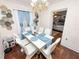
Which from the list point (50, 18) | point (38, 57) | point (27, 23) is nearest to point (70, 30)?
point (50, 18)

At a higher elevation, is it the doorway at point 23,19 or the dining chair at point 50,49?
the doorway at point 23,19

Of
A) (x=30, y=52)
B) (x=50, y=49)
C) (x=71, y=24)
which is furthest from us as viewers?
(x=71, y=24)

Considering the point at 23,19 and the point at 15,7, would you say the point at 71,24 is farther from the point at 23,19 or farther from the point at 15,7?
the point at 15,7

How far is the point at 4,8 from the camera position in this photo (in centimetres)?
273

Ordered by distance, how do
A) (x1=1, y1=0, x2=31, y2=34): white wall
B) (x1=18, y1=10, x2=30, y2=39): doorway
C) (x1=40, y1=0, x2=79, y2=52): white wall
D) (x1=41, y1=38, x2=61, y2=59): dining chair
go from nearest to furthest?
1. (x1=41, y1=38, x2=61, y2=59): dining chair
2. (x1=40, y1=0, x2=79, y2=52): white wall
3. (x1=1, y1=0, x2=31, y2=34): white wall
4. (x1=18, y1=10, x2=30, y2=39): doorway

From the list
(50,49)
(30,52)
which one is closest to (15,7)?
(30,52)

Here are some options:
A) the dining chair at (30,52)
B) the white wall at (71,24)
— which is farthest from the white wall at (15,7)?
the white wall at (71,24)

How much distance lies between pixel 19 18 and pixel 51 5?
82.1 inches

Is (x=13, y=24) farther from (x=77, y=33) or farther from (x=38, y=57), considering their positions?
(x=77, y=33)

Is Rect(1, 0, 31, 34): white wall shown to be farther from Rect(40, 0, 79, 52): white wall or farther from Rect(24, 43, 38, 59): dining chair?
Rect(40, 0, 79, 52): white wall

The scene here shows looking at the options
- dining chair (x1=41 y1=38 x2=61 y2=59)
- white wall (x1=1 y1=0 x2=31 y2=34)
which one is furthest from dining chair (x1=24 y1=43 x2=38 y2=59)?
white wall (x1=1 y1=0 x2=31 y2=34)

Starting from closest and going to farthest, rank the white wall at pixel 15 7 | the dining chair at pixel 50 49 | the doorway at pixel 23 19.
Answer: the dining chair at pixel 50 49 < the white wall at pixel 15 7 < the doorway at pixel 23 19

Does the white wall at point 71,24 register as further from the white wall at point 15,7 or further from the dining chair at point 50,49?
Result: the white wall at point 15,7

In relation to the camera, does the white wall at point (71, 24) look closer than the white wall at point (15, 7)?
Yes
